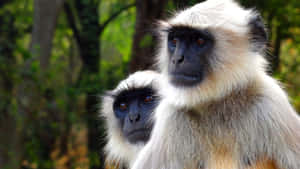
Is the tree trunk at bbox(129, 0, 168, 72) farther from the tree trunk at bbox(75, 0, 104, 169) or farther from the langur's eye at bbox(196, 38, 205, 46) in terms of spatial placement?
the langur's eye at bbox(196, 38, 205, 46)

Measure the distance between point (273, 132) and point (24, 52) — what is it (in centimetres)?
384

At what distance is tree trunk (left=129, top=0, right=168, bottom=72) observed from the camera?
6238 mm

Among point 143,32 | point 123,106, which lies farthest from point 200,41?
point 143,32

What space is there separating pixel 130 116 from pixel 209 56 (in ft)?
4.32

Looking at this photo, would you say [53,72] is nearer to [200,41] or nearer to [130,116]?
[130,116]

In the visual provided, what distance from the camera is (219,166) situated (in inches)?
119

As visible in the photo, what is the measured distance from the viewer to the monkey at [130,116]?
413cm

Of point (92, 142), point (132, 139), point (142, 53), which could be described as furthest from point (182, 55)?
point (92, 142)

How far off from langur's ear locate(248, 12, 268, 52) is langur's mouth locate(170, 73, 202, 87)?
473mm

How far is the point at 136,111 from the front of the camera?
424 centimetres

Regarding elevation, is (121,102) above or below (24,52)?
below

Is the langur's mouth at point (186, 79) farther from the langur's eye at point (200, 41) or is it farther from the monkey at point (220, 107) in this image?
the langur's eye at point (200, 41)

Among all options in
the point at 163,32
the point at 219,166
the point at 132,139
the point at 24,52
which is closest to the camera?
the point at 219,166

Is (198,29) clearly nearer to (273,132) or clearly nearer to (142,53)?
(273,132)
